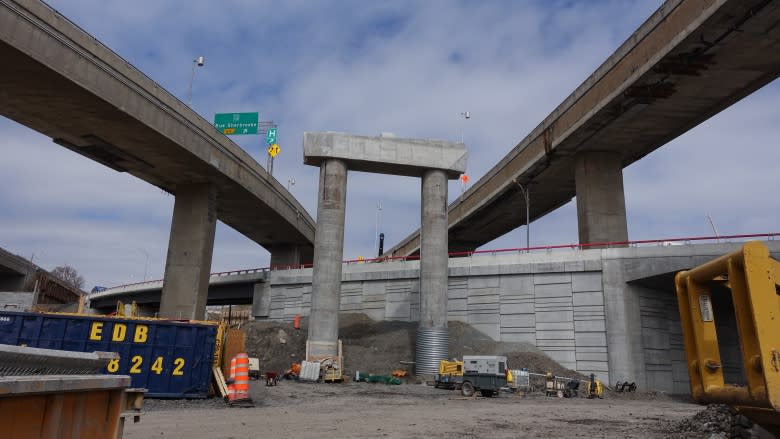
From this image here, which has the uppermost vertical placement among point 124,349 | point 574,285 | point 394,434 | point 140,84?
point 140,84

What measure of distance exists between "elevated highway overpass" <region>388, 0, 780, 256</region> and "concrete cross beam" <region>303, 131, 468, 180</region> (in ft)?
26.0

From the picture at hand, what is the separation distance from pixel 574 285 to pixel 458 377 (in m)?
11.9

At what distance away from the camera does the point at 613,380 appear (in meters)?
31.8

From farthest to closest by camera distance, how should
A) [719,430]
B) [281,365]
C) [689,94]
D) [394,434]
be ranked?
[281,365]
[689,94]
[394,434]
[719,430]

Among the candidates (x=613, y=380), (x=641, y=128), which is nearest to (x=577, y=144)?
(x=641, y=128)

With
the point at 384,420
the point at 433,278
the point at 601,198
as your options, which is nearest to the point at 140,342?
Result: the point at 384,420

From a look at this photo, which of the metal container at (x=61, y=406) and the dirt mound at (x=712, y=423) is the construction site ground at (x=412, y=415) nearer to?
the dirt mound at (x=712, y=423)

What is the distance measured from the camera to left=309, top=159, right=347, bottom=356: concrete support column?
34406 mm

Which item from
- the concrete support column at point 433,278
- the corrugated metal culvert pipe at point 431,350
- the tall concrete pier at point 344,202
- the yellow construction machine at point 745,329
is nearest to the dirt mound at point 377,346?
the corrugated metal culvert pipe at point 431,350

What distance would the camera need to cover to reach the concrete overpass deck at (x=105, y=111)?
79.0 feet

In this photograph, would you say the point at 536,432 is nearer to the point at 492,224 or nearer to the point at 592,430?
the point at 592,430

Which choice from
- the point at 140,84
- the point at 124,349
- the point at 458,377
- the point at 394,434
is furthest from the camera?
the point at 140,84

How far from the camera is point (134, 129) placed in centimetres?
3102

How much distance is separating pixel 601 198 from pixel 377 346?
2014 cm
